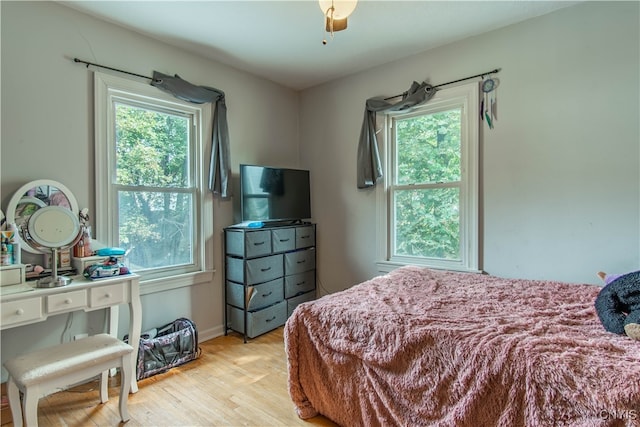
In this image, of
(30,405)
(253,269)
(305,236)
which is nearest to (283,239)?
(305,236)

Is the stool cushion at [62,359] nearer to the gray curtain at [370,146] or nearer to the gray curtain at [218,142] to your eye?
the gray curtain at [218,142]

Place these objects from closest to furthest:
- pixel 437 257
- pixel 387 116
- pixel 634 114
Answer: pixel 634 114
pixel 437 257
pixel 387 116

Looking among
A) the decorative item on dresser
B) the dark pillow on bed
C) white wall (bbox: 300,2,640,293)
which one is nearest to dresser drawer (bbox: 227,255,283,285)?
the decorative item on dresser

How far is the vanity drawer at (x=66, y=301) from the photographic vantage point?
1815mm

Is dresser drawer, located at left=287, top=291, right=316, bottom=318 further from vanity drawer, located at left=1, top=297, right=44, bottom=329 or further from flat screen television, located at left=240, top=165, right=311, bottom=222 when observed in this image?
vanity drawer, located at left=1, top=297, right=44, bottom=329

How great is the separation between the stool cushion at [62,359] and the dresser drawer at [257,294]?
1.20 metres

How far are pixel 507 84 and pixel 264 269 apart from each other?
2561 millimetres

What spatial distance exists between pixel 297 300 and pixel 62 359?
2080 mm

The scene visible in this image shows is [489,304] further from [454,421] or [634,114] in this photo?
[634,114]

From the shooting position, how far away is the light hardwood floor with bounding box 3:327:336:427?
1867 mm

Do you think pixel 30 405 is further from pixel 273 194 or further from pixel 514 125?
pixel 514 125

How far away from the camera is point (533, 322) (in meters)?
1.49

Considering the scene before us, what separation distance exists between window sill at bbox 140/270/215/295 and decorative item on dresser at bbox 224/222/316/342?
0.67 ft

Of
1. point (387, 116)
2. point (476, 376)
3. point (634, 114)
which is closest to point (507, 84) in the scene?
point (634, 114)
